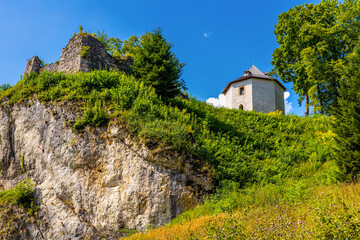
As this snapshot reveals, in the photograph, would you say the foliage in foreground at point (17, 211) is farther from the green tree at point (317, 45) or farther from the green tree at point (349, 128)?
the green tree at point (317, 45)

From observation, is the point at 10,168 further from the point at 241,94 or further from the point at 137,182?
the point at 241,94

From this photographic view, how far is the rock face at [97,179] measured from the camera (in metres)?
10.1

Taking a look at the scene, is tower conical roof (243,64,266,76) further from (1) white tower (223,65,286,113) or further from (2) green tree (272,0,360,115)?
(2) green tree (272,0,360,115)

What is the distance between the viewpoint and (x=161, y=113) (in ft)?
40.5

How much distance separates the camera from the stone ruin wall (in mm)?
17719

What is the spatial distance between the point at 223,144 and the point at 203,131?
115cm

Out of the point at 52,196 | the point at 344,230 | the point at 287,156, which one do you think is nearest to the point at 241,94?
the point at 287,156

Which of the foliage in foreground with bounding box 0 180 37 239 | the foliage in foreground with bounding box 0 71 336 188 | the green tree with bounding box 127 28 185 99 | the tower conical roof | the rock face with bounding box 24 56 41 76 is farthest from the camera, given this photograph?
the tower conical roof

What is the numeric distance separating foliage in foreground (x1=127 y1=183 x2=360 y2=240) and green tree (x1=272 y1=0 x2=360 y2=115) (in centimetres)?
1360

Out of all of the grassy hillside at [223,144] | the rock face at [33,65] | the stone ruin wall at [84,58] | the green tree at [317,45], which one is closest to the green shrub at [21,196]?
the grassy hillside at [223,144]

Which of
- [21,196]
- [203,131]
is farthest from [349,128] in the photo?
[21,196]

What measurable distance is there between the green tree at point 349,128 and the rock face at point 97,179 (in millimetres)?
4757

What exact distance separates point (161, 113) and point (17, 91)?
10.7 meters

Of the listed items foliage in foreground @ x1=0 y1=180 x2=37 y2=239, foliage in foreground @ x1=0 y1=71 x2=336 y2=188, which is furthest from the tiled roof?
foliage in foreground @ x1=0 y1=180 x2=37 y2=239
